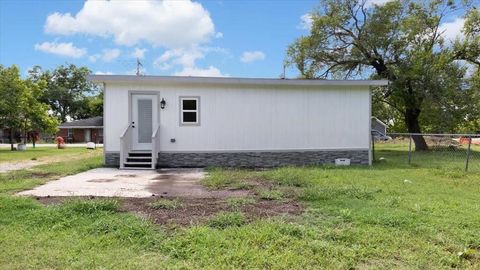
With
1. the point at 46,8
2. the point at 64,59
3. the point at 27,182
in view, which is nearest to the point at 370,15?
the point at 46,8

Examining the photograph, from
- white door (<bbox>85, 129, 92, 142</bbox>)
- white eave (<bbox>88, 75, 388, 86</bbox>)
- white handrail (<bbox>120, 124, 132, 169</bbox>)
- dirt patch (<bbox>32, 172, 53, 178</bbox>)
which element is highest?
white eave (<bbox>88, 75, 388, 86</bbox>)

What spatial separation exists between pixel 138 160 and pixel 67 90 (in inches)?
1789

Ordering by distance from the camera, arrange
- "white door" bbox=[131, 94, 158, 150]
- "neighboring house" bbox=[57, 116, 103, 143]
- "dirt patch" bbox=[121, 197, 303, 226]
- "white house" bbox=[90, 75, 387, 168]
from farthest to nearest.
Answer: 1. "neighboring house" bbox=[57, 116, 103, 143]
2. "white door" bbox=[131, 94, 158, 150]
3. "white house" bbox=[90, 75, 387, 168]
4. "dirt patch" bbox=[121, 197, 303, 226]

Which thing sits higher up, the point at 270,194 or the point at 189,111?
the point at 189,111

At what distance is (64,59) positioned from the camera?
52.3 meters

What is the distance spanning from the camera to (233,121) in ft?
37.9

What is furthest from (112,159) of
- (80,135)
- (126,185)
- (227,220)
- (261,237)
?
(80,135)

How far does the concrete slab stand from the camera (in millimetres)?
6434

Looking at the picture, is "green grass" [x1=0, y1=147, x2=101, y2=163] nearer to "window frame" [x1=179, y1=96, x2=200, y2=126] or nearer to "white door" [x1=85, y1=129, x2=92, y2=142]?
"window frame" [x1=179, y1=96, x2=200, y2=126]

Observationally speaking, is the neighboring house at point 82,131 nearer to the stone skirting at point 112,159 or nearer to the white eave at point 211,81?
the stone skirting at point 112,159

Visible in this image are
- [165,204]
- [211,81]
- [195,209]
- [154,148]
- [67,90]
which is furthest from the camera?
[67,90]

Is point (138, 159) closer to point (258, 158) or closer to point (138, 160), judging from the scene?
point (138, 160)

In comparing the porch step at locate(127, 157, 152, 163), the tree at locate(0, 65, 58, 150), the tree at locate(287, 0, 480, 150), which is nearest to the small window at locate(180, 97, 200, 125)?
the porch step at locate(127, 157, 152, 163)

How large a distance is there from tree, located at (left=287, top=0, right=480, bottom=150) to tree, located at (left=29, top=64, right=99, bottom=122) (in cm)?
3842
